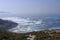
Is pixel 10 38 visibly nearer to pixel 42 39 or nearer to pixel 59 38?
pixel 42 39

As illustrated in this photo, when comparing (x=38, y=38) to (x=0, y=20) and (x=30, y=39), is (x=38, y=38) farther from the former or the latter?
(x=0, y=20)

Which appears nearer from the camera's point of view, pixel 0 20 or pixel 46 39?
pixel 46 39

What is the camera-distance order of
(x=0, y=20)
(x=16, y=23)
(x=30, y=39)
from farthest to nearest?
1. (x=16, y=23)
2. (x=0, y=20)
3. (x=30, y=39)

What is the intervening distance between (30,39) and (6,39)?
2.11 metres

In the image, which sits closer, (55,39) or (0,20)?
(55,39)

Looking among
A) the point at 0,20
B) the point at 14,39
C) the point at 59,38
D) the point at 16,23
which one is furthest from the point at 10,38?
the point at 16,23

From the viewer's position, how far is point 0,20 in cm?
6869

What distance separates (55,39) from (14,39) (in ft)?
9.80

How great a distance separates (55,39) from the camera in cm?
1170

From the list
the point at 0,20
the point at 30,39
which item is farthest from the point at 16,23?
the point at 30,39

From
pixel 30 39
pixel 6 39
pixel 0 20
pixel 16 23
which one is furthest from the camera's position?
pixel 16 23

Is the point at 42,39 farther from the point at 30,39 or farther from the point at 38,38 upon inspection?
the point at 30,39

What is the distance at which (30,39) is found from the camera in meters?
12.8

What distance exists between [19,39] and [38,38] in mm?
1471
